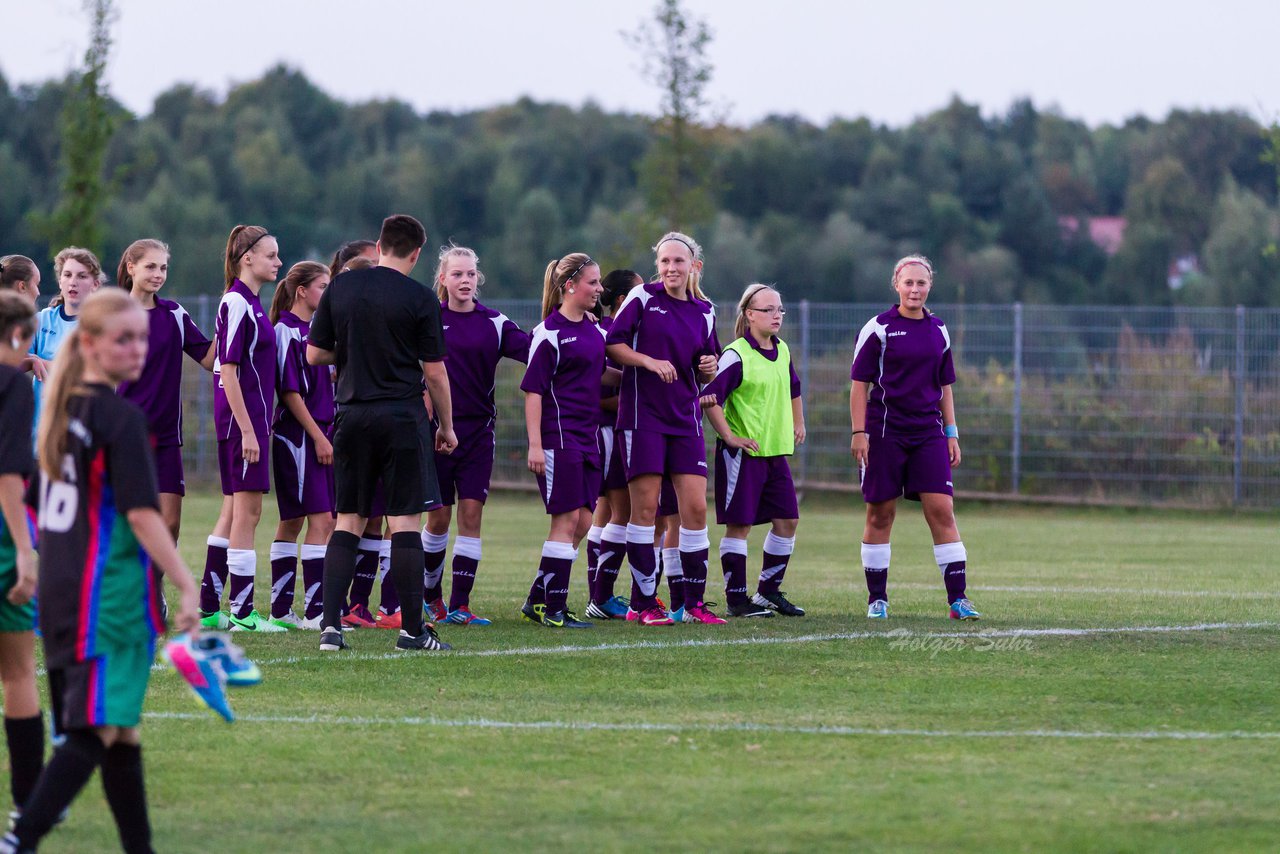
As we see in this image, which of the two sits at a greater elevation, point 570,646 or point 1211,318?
point 1211,318

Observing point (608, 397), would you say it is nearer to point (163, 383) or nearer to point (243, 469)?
point (243, 469)

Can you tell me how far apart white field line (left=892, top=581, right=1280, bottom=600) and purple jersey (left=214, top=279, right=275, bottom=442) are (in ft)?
16.0

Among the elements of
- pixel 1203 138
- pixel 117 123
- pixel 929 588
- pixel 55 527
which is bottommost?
pixel 929 588

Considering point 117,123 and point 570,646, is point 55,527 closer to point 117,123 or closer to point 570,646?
point 570,646

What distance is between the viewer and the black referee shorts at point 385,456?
8133mm

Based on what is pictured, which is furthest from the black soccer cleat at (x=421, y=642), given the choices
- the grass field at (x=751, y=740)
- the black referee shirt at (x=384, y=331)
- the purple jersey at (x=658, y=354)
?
Answer: the purple jersey at (x=658, y=354)

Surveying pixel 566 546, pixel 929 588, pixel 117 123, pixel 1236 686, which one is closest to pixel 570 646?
pixel 566 546

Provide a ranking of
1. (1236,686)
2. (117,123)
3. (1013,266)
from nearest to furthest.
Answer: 1. (1236,686)
2. (117,123)
3. (1013,266)

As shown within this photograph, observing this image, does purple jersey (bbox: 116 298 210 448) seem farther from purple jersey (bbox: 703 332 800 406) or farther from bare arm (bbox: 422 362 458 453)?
purple jersey (bbox: 703 332 800 406)

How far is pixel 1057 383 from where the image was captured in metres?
22.0

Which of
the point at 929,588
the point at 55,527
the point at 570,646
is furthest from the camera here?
the point at 929,588

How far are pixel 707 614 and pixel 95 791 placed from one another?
184 inches

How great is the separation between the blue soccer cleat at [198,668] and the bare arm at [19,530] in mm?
589

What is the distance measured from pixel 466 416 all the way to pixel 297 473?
101 centimetres
